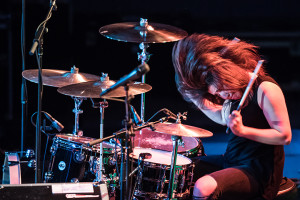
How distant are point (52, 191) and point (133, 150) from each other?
0.80 meters

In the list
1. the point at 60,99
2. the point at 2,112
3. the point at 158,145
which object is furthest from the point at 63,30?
the point at 158,145

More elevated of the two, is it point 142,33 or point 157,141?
point 142,33

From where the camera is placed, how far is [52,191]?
2.10 metres

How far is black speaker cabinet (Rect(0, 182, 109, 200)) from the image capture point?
79.7 inches

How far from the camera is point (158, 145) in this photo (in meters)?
3.04

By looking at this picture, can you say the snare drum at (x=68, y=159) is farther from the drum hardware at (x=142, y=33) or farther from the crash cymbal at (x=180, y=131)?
the drum hardware at (x=142, y=33)

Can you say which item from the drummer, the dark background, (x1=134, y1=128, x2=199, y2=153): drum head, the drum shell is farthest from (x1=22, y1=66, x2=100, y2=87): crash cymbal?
the drummer

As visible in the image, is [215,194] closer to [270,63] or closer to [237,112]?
[237,112]

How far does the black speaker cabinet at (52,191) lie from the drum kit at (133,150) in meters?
0.14

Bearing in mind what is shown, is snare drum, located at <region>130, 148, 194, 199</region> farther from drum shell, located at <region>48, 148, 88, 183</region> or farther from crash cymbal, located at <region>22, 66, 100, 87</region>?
crash cymbal, located at <region>22, 66, 100, 87</region>

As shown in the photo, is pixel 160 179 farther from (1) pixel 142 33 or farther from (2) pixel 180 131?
(1) pixel 142 33

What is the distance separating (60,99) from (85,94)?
165 centimetres

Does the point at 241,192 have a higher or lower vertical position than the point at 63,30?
lower

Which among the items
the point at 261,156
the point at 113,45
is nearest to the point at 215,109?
the point at 261,156
